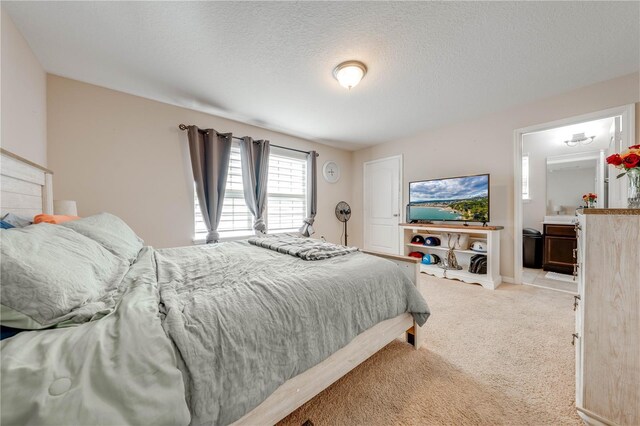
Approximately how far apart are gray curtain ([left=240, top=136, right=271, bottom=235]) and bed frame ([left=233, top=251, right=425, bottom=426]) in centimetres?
239

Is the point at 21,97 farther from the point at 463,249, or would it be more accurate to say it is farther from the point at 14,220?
the point at 463,249

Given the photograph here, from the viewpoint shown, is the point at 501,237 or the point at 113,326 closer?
the point at 113,326

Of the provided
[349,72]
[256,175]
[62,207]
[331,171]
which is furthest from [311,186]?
[62,207]

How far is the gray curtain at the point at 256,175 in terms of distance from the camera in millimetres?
3406

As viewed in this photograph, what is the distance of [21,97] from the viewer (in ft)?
5.81

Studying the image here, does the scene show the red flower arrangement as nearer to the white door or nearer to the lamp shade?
the white door

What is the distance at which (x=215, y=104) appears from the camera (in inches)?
112

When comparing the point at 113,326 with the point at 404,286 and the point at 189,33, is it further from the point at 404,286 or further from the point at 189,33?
the point at 189,33

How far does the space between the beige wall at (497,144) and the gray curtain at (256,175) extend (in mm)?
2504

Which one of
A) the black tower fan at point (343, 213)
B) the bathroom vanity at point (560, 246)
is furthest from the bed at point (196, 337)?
the bathroom vanity at point (560, 246)

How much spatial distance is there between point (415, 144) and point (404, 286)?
10.8 ft

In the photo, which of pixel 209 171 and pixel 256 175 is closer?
pixel 209 171

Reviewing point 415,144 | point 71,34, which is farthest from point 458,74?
→ point 71,34

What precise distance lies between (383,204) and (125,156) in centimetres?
413
